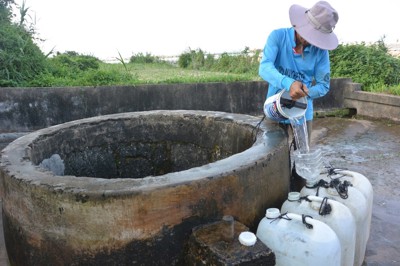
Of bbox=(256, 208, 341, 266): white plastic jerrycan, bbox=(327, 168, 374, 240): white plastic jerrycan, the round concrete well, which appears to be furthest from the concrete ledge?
bbox=(256, 208, 341, 266): white plastic jerrycan

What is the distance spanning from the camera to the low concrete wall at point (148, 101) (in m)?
6.48

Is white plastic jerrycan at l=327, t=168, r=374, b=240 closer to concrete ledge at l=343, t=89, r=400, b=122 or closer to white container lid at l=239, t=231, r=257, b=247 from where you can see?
white container lid at l=239, t=231, r=257, b=247

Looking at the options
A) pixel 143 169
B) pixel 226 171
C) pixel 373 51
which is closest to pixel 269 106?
pixel 226 171

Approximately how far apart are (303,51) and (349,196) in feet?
3.90

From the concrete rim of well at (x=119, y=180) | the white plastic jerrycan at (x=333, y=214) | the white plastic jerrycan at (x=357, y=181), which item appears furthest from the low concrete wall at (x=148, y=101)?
the white plastic jerrycan at (x=333, y=214)

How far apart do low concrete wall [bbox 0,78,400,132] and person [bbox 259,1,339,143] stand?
13.8 feet

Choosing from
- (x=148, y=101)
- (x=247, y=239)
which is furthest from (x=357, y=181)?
(x=148, y=101)

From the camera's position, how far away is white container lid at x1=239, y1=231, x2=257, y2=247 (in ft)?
Result: 6.55

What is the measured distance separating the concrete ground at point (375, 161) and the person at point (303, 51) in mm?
852

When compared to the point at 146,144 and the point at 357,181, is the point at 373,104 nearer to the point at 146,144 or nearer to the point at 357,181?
the point at 357,181

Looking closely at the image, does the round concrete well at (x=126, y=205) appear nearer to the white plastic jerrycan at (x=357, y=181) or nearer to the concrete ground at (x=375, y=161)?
the white plastic jerrycan at (x=357, y=181)

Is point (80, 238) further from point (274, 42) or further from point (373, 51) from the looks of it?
point (373, 51)

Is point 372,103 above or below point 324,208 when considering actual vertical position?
below

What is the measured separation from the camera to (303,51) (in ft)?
10.4
